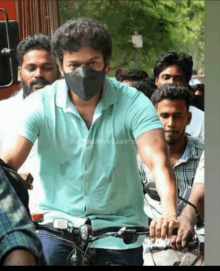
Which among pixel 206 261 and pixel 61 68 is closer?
pixel 206 261

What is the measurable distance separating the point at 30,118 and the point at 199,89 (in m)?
0.70

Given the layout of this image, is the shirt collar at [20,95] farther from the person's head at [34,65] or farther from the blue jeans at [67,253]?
the blue jeans at [67,253]

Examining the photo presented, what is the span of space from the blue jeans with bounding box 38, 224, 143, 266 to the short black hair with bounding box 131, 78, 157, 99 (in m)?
0.63

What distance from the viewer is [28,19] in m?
2.78

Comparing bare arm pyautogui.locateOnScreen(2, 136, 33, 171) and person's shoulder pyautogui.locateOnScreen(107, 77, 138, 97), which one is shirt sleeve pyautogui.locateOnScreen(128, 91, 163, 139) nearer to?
person's shoulder pyautogui.locateOnScreen(107, 77, 138, 97)

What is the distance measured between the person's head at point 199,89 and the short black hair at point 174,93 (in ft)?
0.16

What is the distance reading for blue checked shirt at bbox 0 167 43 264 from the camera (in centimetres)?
178

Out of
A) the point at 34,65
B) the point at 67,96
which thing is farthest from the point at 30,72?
the point at 67,96

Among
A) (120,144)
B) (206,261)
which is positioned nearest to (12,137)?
(120,144)

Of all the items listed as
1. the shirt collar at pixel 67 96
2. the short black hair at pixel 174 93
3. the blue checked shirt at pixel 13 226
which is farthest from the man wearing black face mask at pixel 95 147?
the blue checked shirt at pixel 13 226

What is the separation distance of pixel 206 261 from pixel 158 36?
946 mm

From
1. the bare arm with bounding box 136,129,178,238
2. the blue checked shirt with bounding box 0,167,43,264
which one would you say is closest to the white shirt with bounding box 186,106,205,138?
the bare arm with bounding box 136,129,178,238

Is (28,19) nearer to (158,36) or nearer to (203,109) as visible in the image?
(158,36)

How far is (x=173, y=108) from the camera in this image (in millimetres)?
2945
